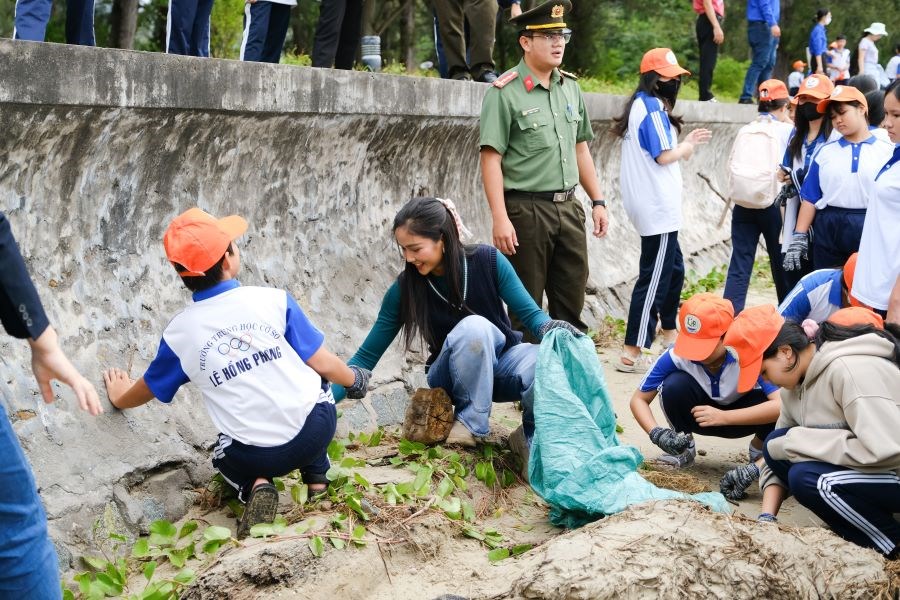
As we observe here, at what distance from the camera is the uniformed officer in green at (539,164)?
5.19 m

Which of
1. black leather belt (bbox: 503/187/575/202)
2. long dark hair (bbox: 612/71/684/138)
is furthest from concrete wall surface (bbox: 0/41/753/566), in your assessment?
long dark hair (bbox: 612/71/684/138)

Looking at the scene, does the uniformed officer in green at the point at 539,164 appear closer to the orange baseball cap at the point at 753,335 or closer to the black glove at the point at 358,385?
the black glove at the point at 358,385

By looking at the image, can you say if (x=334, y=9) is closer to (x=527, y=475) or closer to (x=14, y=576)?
(x=527, y=475)

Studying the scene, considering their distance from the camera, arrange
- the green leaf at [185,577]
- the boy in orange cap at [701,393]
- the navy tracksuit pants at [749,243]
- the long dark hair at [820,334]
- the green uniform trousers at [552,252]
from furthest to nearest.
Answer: the navy tracksuit pants at [749,243], the green uniform trousers at [552,252], the boy in orange cap at [701,393], the long dark hair at [820,334], the green leaf at [185,577]

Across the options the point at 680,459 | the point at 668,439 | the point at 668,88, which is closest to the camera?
the point at 668,439

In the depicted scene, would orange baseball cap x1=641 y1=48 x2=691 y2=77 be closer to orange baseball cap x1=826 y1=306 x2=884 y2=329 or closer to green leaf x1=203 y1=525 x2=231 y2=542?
orange baseball cap x1=826 y1=306 x2=884 y2=329

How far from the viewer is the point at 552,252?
5.45 meters

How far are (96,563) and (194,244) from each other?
3.54 feet

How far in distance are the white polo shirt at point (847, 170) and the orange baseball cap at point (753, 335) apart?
6.89 feet

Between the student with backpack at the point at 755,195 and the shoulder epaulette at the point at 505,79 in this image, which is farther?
the student with backpack at the point at 755,195

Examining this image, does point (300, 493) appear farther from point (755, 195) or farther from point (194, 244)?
point (755, 195)

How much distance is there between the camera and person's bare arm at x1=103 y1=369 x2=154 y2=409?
3.71m

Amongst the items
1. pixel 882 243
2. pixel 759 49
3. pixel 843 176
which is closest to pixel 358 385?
pixel 882 243

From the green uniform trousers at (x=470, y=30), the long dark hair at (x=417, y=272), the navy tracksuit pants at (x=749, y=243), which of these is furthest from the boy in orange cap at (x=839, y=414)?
the green uniform trousers at (x=470, y=30)
